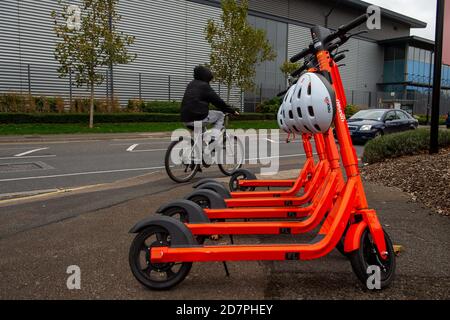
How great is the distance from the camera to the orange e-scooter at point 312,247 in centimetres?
286

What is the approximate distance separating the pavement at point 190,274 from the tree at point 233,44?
905 inches

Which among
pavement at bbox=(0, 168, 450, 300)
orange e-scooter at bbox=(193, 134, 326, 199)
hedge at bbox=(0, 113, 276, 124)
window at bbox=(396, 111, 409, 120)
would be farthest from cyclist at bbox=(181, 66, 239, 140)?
hedge at bbox=(0, 113, 276, 124)

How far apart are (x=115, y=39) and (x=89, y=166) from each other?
12.9 metres

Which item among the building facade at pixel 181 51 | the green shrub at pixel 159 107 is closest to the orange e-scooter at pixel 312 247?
the building facade at pixel 181 51

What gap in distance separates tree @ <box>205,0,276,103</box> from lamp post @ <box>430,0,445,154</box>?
20.5 meters

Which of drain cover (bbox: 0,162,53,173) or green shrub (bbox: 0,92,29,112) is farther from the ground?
green shrub (bbox: 0,92,29,112)

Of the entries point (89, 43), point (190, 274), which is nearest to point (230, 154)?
point (190, 274)

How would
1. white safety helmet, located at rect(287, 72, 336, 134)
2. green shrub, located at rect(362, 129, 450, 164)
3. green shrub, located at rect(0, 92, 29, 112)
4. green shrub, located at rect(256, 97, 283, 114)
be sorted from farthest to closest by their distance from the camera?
green shrub, located at rect(256, 97, 283, 114) < green shrub, located at rect(0, 92, 29, 112) < green shrub, located at rect(362, 129, 450, 164) < white safety helmet, located at rect(287, 72, 336, 134)

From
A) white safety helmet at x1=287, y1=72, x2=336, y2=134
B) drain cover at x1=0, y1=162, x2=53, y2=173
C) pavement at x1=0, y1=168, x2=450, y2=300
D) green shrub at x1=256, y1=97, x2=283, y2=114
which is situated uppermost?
green shrub at x1=256, y1=97, x2=283, y2=114

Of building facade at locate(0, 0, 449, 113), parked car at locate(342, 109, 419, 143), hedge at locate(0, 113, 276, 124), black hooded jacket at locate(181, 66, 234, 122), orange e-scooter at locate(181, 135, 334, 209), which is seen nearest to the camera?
orange e-scooter at locate(181, 135, 334, 209)

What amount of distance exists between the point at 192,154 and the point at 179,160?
0.25 m

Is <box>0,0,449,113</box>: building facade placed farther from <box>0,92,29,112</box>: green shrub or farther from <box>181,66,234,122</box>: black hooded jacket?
<box>181,66,234,122</box>: black hooded jacket

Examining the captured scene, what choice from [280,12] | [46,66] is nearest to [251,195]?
[46,66]

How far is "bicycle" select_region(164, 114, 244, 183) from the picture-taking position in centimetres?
718
